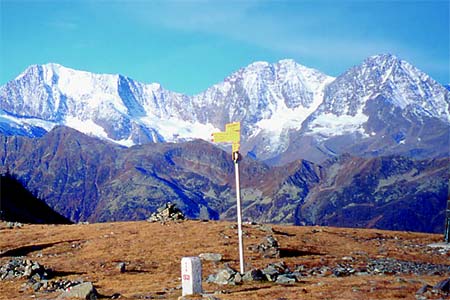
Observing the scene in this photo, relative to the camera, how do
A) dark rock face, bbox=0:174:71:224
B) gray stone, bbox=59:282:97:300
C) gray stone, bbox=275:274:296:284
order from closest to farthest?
gray stone, bbox=59:282:97:300 → gray stone, bbox=275:274:296:284 → dark rock face, bbox=0:174:71:224

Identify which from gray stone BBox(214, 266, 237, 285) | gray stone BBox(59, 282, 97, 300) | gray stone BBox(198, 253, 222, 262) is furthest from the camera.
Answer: gray stone BBox(198, 253, 222, 262)

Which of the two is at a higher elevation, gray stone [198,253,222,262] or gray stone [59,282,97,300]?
gray stone [198,253,222,262]

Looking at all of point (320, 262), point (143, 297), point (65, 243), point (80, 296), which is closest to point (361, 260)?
point (320, 262)

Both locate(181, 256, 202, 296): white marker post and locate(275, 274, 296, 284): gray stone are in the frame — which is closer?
locate(181, 256, 202, 296): white marker post

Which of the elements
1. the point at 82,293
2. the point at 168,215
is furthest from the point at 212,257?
the point at 168,215

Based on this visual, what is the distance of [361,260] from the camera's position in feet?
145

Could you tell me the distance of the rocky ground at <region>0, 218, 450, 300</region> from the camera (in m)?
30.7

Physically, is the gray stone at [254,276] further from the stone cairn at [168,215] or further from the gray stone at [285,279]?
the stone cairn at [168,215]

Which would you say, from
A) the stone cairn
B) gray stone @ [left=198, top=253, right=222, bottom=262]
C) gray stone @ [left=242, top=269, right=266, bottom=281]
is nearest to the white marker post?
gray stone @ [left=242, top=269, right=266, bottom=281]

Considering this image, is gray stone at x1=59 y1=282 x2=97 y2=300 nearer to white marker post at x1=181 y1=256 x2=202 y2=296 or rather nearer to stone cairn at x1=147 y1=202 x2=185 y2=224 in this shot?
white marker post at x1=181 y1=256 x2=202 y2=296

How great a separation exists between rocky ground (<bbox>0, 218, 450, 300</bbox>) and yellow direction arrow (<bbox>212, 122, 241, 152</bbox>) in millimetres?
7484

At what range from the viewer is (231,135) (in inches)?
1416

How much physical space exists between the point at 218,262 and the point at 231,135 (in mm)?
11499

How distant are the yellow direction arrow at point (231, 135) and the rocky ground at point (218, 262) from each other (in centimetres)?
748
